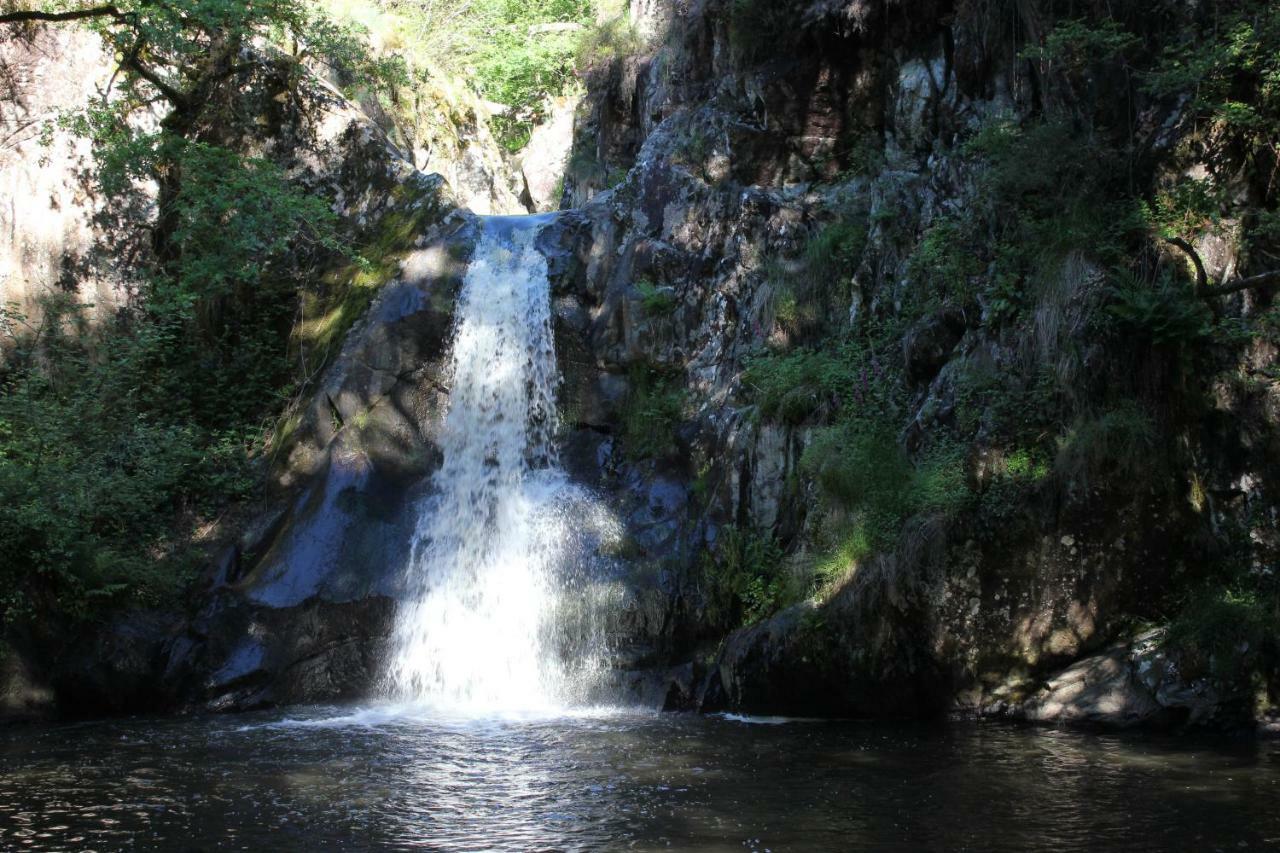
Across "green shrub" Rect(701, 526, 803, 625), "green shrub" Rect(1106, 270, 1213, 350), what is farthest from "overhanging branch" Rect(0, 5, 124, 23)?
"green shrub" Rect(1106, 270, 1213, 350)

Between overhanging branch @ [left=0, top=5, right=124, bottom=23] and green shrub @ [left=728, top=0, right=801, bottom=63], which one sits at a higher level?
green shrub @ [left=728, top=0, right=801, bottom=63]

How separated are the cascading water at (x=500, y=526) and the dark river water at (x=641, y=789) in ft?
5.75

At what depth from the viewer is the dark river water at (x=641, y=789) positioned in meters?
5.13

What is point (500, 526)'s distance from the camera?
464 inches

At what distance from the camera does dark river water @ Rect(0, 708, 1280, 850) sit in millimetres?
5129

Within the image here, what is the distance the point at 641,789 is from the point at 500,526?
19.5ft

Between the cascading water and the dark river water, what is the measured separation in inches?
69.0

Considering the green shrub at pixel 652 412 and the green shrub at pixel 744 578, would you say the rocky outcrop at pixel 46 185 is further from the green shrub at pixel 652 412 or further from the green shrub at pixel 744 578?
the green shrub at pixel 744 578

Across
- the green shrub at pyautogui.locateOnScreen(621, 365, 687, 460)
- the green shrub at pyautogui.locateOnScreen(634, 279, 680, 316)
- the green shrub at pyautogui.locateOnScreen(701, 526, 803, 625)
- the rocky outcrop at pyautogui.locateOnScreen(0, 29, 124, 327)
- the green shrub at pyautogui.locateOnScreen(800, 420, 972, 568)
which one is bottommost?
the green shrub at pyautogui.locateOnScreen(701, 526, 803, 625)

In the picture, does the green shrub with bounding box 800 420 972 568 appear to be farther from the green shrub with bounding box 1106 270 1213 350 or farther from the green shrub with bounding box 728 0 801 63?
the green shrub with bounding box 728 0 801 63

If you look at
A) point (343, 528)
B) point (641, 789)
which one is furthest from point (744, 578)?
point (343, 528)

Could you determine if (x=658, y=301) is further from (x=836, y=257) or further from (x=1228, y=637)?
(x=1228, y=637)

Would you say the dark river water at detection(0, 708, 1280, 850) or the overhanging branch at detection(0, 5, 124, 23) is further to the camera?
the overhanging branch at detection(0, 5, 124, 23)

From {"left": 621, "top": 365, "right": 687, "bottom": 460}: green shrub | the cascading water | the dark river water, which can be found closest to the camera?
the dark river water
